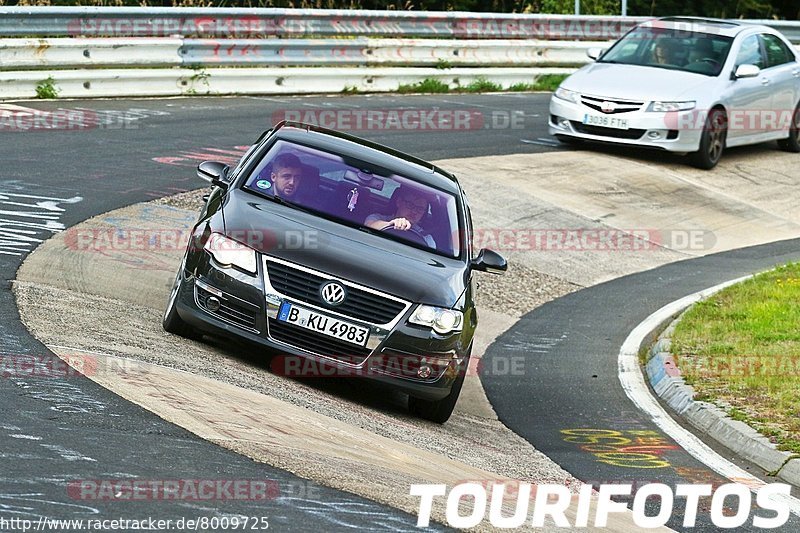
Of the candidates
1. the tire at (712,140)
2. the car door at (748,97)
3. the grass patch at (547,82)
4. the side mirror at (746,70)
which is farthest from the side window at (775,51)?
the grass patch at (547,82)

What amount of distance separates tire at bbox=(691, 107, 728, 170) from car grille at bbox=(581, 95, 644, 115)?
1137mm


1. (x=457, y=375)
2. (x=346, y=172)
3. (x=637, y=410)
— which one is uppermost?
(x=346, y=172)

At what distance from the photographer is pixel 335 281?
8.25 meters

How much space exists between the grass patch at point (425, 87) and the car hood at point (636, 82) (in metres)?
4.76

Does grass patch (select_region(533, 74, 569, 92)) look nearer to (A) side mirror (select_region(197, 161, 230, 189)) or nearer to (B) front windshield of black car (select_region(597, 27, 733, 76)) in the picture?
(B) front windshield of black car (select_region(597, 27, 733, 76))

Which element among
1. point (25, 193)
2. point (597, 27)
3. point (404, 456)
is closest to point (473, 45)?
point (597, 27)

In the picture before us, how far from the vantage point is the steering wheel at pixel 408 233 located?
916 cm

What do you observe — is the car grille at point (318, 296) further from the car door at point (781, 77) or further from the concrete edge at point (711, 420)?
the car door at point (781, 77)

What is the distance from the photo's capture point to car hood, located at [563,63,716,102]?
18.0m

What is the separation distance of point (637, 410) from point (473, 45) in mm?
15501

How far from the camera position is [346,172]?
31.0ft

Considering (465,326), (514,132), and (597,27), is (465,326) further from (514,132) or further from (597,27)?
(597,27)

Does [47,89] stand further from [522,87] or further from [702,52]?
[522,87]

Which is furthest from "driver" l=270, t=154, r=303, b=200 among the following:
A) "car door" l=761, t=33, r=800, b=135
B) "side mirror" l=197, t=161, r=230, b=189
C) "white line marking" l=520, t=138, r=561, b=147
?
"car door" l=761, t=33, r=800, b=135
